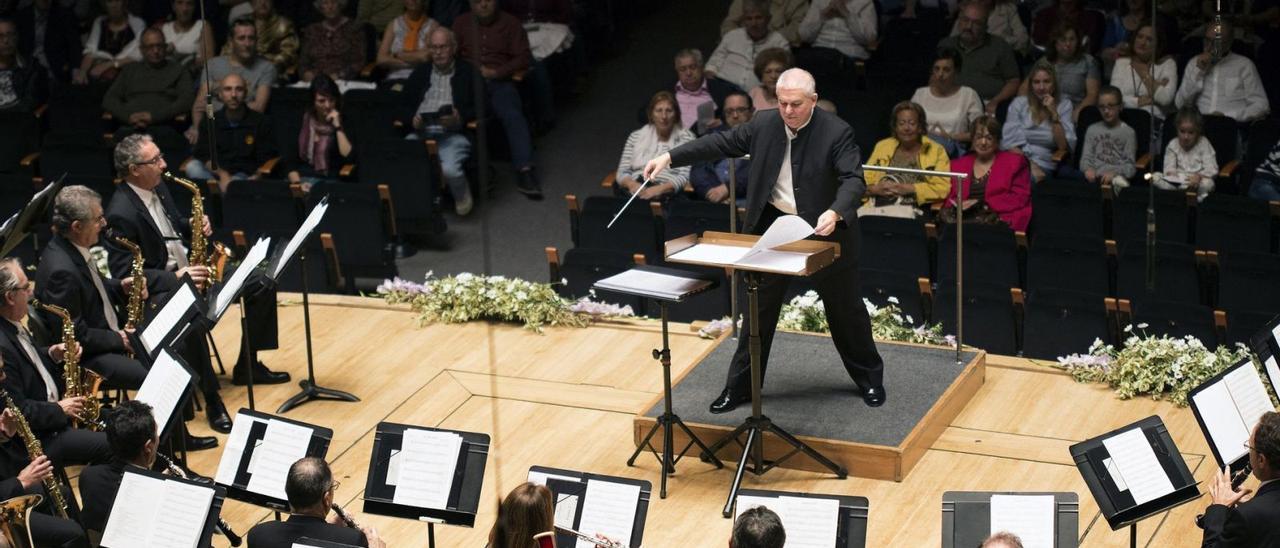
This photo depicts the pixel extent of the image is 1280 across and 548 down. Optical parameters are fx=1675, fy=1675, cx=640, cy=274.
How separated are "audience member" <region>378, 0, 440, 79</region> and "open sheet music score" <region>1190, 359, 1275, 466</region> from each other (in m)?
6.16

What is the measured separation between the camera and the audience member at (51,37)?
10.8m

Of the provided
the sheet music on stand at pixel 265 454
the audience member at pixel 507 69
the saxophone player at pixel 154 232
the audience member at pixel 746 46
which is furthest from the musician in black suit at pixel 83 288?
the audience member at pixel 746 46

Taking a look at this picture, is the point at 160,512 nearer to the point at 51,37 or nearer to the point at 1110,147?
the point at 1110,147

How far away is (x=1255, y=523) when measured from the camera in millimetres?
4188

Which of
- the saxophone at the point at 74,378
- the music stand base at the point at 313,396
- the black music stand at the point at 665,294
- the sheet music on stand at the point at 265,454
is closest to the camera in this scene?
the sheet music on stand at the point at 265,454

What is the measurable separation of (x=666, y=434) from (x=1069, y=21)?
4349 mm

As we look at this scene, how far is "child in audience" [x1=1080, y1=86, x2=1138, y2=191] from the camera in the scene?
8.12m

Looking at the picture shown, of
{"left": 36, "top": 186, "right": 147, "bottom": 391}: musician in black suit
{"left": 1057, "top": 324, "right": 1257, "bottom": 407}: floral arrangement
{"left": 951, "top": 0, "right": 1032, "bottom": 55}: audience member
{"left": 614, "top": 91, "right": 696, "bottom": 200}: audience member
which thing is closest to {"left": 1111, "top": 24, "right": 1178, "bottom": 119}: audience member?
{"left": 951, "top": 0, "right": 1032, "bottom": 55}: audience member

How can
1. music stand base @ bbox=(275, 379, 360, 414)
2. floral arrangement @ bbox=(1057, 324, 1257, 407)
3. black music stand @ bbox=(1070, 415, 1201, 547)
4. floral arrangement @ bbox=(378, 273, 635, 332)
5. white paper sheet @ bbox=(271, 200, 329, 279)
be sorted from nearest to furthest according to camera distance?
black music stand @ bbox=(1070, 415, 1201, 547) → white paper sheet @ bbox=(271, 200, 329, 279) → floral arrangement @ bbox=(1057, 324, 1257, 407) → music stand base @ bbox=(275, 379, 360, 414) → floral arrangement @ bbox=(378, 273, 635, 332)

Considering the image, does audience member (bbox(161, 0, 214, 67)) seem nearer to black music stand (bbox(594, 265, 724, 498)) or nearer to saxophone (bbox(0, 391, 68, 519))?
saxophone (bbox(0, 391, 68, 519))

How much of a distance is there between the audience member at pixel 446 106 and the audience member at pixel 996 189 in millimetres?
2758

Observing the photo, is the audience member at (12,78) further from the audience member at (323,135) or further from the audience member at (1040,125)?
the audience member at (1040,125)

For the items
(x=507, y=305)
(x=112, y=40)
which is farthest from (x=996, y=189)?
(x=112, y=40)

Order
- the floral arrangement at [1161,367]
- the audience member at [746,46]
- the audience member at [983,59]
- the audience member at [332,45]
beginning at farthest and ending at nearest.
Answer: the audience member at [332,45], the audience member at [746,46], the audience member at [983,59], the floral arrangement at [1161,367]
